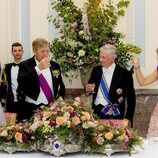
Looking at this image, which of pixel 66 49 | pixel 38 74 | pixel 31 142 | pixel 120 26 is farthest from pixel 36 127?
pixel 120 26

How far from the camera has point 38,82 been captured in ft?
15.6

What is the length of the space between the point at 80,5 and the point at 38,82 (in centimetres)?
165

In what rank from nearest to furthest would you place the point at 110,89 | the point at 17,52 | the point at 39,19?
1. the point at 110,89
2. the point at 17,52
3. the point at 39,19

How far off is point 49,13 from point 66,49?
84 centimetres

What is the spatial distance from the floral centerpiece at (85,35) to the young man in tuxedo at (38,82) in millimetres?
520

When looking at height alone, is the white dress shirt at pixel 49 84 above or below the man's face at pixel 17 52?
below

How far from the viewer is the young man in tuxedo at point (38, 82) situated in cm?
475

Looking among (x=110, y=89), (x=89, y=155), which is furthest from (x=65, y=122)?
(x=110, y=89)

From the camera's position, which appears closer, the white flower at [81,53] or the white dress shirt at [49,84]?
the white dress shirt at [49,84]

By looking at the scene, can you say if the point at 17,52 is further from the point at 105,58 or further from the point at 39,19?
the point at 105,58

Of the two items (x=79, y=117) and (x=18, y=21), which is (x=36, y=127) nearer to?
(x=79, y=117)

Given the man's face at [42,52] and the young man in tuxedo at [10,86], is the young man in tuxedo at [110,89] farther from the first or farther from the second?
the young man in tuxedo at [10,86]

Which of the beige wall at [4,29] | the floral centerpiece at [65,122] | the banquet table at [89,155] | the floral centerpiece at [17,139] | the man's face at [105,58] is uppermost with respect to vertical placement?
the beige wall at [4,29]

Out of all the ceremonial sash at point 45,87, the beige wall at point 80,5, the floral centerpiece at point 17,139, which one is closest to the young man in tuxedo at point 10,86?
the beige wall at point 80,5
